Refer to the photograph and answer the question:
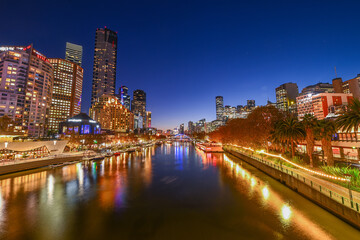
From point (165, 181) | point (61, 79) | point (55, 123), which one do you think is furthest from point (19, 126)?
point (165, 181)

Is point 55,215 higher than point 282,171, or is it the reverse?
point 282,171

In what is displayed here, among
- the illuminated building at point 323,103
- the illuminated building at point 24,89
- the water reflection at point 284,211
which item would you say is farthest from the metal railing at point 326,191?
the illuminated building at point 24,89

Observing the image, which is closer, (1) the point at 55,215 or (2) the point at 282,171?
(1) the point at 55,215

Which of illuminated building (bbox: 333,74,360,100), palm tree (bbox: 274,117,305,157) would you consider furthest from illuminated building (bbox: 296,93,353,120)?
palm tree (bbox: 274,117,305,157)

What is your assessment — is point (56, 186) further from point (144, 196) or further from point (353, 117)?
point (353, 117)

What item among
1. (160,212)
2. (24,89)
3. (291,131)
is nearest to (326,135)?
(291,131)

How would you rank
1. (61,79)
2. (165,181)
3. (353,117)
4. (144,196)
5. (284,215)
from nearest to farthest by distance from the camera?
(284,215), (353,117), (144,196), (165,181), (61,79)

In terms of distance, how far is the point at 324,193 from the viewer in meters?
18.9

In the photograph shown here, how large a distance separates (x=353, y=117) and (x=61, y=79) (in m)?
239

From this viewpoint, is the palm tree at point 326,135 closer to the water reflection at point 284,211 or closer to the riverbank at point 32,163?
the water reflection at point 284,211

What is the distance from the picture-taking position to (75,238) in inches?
600

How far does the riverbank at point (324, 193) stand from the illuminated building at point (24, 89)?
14112 centimetres

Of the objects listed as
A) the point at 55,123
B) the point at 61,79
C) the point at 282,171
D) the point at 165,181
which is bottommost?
the point at 165,181

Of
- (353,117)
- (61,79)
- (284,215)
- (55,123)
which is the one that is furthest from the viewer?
(61,79)
